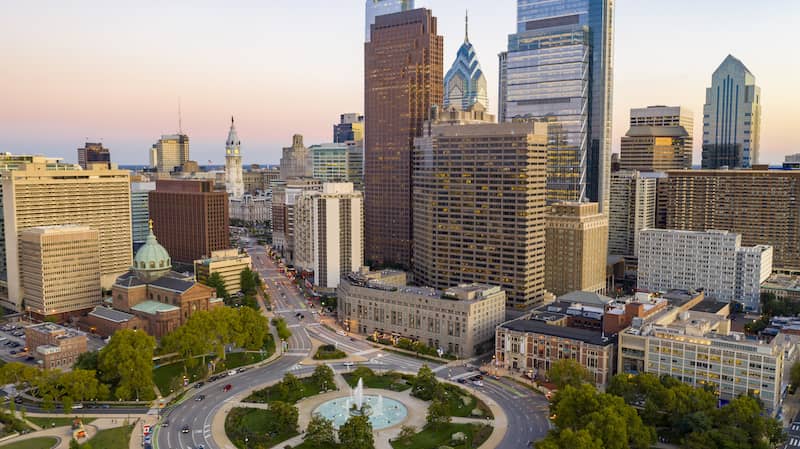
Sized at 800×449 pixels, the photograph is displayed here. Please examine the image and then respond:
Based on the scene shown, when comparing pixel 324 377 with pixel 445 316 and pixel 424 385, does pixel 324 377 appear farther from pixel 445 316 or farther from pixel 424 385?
pixel 445 316

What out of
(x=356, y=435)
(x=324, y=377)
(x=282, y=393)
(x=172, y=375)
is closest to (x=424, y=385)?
(x=324, y=377)

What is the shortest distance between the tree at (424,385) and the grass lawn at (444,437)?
1407 cm

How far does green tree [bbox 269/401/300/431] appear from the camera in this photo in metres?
128

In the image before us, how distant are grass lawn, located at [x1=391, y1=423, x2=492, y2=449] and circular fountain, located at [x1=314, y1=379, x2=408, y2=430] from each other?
26.0 ft

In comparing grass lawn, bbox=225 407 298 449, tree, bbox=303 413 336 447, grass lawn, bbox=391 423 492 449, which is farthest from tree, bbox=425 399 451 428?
grass lawn, bbox=225 407 298 449

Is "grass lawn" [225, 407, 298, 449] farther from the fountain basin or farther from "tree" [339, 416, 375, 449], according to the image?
"tree" [339, 416, 375, 449]

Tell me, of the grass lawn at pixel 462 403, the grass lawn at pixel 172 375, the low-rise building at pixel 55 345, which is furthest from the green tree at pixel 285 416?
the low-rise building at pixel 55 345

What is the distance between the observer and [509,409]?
142 metres

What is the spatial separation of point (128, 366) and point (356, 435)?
57.8 meters

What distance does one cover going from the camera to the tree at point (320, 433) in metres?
122

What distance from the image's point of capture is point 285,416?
422 ft

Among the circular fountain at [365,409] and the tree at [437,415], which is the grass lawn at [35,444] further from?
the tree at [437,415]

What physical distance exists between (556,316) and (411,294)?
39981 millimetres

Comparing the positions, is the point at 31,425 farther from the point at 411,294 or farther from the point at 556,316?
the point at 556,316
